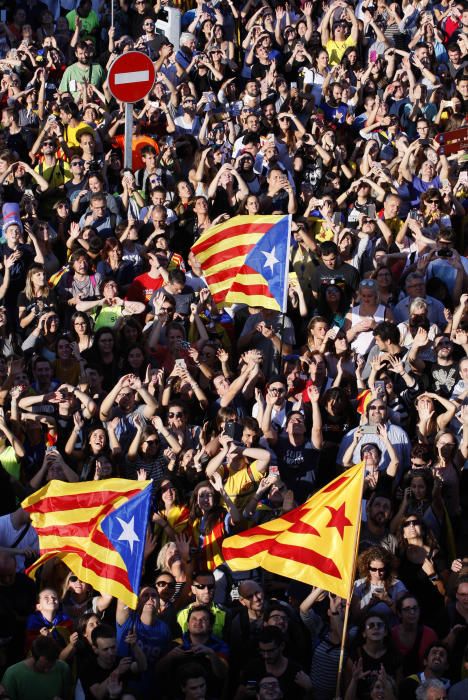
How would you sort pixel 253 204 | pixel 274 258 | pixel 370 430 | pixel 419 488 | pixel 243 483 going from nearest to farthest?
pixel 419 488 → pixel 243 483 → pixel 370 430 → pixel 274 258 → pixel 253 204

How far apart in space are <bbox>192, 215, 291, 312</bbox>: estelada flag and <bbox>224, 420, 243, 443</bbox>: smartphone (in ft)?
4.60

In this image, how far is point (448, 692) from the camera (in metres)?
11.6

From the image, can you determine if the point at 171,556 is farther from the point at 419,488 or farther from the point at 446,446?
the point at 446,446

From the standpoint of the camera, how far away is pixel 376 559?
1265 cm

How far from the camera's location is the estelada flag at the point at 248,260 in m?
15.6

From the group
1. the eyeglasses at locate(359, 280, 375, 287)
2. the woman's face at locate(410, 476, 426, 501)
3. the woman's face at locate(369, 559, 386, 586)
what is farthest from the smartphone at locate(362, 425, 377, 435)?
the eyeglasses at locate(359, 280, 375, 287)

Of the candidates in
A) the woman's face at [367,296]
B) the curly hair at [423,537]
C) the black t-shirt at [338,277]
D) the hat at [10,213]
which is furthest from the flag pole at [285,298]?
the hat at [10,213]

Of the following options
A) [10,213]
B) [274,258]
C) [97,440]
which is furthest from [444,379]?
[10,213]

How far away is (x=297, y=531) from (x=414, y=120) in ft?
29.5

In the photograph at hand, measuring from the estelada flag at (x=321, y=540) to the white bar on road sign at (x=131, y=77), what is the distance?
7.39 m

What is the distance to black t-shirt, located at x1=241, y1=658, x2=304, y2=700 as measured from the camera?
38.4ft

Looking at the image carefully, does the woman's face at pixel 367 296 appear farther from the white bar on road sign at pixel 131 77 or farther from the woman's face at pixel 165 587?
the woman's face at pixel 165 587

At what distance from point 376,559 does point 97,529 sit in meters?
1.97

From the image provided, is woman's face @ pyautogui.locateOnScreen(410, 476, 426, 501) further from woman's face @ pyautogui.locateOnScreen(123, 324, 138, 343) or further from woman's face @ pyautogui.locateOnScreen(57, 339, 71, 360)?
woman's face @ pyautogui.locateOnScreen(57, 339, 71, 360)
